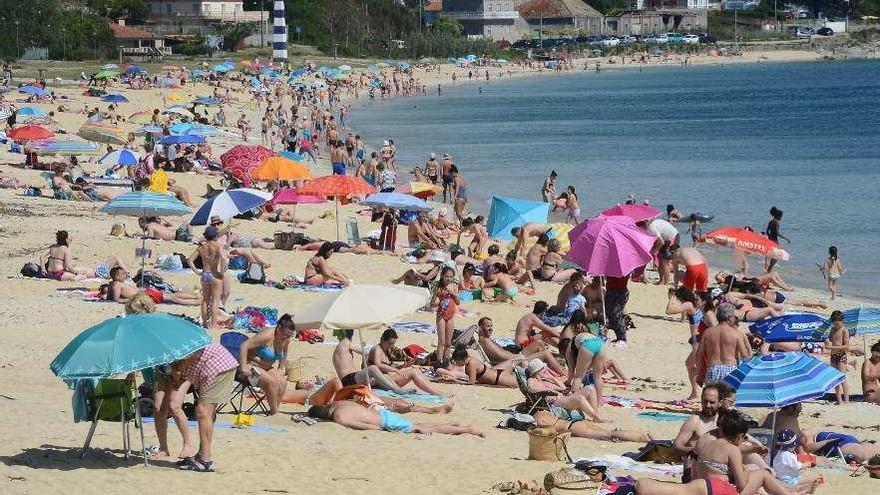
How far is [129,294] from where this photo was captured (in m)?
15.3

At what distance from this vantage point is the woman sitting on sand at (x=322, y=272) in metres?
17.0

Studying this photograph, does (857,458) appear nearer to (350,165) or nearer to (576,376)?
(576,376)

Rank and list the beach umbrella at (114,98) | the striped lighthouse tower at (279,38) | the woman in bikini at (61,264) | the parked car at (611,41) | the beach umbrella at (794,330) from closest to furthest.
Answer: the beach umbrella at (794,330) < the woman in bikini at (61,264) < the beach umbrella at (114,98) < the striped lighthouse tower at (279,38) < the parked car at (611,41)

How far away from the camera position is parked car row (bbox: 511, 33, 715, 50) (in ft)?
457

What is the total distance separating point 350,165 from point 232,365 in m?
25.8

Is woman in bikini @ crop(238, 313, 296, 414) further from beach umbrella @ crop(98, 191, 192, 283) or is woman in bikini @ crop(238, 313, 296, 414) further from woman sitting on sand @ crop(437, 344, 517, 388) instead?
beach umbrella @ crop(98, 191, 192, 283)

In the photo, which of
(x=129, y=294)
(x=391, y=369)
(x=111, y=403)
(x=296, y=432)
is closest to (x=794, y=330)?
(x=391, y=369)

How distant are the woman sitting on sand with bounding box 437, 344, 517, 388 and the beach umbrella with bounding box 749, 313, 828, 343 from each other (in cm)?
308

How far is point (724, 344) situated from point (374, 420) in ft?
10.6

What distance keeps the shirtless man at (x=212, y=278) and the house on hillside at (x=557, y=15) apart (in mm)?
134791

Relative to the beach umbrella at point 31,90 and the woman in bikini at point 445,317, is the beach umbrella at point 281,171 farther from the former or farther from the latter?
the beach umbrella at point 31,90

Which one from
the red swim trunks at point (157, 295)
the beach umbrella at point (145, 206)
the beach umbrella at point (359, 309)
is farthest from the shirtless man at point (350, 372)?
the beach umbrella at point (145, 206)

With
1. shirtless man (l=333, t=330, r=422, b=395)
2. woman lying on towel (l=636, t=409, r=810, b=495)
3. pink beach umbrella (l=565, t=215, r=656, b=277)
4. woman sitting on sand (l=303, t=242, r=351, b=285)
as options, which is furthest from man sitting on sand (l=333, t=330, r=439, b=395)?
woman sitting on sand (l=303, t=242, r=351, b=285)

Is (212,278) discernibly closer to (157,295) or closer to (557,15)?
(157,295)
